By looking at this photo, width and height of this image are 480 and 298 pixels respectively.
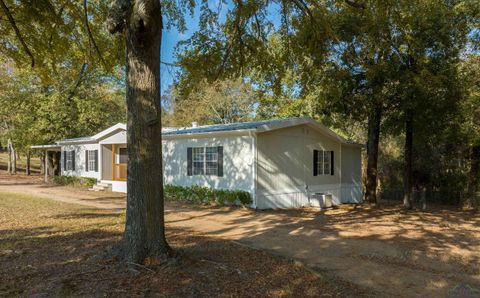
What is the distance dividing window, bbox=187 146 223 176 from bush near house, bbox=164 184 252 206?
2.24ft

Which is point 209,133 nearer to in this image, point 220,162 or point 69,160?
point 220,162

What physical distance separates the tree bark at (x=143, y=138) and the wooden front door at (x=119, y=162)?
1615 cm

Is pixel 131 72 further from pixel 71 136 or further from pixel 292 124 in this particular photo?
pixel 71 136

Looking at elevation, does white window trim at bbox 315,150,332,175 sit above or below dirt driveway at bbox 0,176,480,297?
above

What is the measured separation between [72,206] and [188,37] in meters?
7.50

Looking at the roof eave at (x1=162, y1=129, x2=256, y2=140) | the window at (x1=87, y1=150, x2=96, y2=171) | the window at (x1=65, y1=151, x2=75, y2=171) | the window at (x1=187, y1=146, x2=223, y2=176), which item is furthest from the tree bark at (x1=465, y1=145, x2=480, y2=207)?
the window at (x1=65, y1=151, x2=75, y2=171)

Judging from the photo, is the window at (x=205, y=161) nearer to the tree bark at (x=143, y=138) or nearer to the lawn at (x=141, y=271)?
the lawn at (x=141, y=271)

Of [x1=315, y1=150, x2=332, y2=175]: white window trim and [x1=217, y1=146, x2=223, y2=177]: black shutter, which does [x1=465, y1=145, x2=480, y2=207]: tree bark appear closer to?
[x1=315, y1=150, x2=332, y2=175]: white window trim

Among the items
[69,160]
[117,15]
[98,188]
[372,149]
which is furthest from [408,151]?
[69,160]

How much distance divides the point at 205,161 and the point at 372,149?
7.52 m

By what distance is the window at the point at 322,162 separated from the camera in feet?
54.4

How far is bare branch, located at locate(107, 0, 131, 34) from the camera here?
536 centimetres

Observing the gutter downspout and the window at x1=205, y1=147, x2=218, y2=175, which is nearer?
the gutter downspout

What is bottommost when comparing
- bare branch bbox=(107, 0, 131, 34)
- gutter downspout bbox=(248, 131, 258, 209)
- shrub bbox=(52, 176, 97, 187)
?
shrub bbox=(52, 176, 97, 187)
